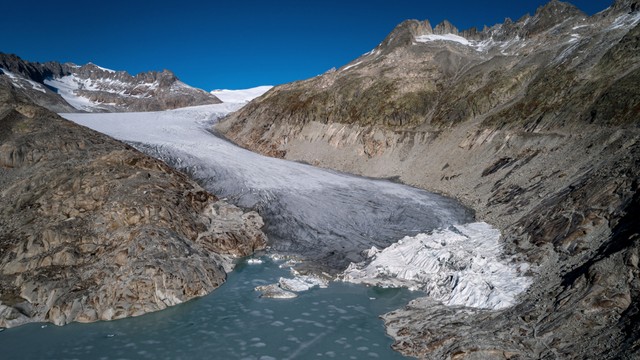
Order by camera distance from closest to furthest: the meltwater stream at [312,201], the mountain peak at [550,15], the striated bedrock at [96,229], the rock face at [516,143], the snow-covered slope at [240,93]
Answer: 1. the rock face at [516,143]
2. the striated bedrock at [96,229]
3. the meltwater stream at [312,201]
4. the mountain peak at [550,15]
5. the snow-covered slope at [240,93]

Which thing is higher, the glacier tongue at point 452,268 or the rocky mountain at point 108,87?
the rocky mountain at point 108,87

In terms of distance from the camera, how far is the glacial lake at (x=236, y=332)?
12867mm

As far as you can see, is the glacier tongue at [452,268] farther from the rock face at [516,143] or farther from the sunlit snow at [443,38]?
the sunlit snow at [443,38]

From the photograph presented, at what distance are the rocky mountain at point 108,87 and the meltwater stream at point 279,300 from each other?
110 m

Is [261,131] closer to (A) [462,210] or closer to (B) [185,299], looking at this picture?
(A) [462,210]

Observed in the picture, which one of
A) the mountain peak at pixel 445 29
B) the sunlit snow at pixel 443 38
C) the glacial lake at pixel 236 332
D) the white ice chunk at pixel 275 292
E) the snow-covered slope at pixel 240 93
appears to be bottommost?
the glacial lake at pixel 236 332

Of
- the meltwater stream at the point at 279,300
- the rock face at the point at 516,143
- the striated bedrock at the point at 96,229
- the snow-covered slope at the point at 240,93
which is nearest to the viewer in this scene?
the rock face at the point at 516,143

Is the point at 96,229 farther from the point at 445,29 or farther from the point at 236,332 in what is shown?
the point at 445,29

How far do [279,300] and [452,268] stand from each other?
21.9ft

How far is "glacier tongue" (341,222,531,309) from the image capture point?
577 inches

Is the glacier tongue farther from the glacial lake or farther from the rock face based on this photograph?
the glacial lake

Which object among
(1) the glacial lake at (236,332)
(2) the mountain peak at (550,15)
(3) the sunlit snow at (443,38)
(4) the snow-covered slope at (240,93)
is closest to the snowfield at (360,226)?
(1) the glacial lake at (236,332)

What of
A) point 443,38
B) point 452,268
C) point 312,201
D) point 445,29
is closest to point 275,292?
point 452,268

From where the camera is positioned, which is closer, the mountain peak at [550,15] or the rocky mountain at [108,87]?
the mountain peak at [550,15]
